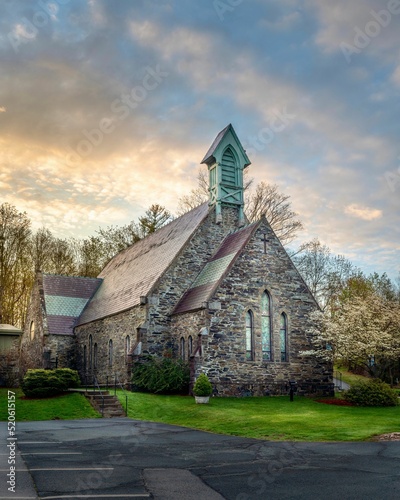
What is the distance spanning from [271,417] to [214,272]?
1178 cm

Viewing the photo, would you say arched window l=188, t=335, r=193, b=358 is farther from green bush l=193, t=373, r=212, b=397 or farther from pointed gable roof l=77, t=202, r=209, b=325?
green bush l=193, t=373, r=212, b=397

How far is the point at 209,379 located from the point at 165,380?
216cm

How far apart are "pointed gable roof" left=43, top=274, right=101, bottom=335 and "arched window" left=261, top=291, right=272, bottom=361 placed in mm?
16848

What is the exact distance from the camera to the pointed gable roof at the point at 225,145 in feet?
114

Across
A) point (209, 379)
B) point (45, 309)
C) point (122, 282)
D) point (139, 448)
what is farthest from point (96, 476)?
point (45, 309)

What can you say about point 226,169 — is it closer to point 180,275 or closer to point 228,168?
point 228,168

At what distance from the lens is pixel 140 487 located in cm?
885

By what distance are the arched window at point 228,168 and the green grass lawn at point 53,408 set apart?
53.3 feet

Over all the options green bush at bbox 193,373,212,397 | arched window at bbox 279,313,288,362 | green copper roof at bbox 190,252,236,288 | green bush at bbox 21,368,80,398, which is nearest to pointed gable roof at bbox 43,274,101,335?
green bush at bbox 21,368,80,398

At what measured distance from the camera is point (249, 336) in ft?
91.5

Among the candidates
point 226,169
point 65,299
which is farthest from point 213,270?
point 65,299

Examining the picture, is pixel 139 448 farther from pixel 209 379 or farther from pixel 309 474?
pixel 209 379

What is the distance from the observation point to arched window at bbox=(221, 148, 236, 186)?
34.8 meters

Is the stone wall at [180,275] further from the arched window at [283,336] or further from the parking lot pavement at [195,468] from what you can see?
the parking lot pavement at [195,468]
